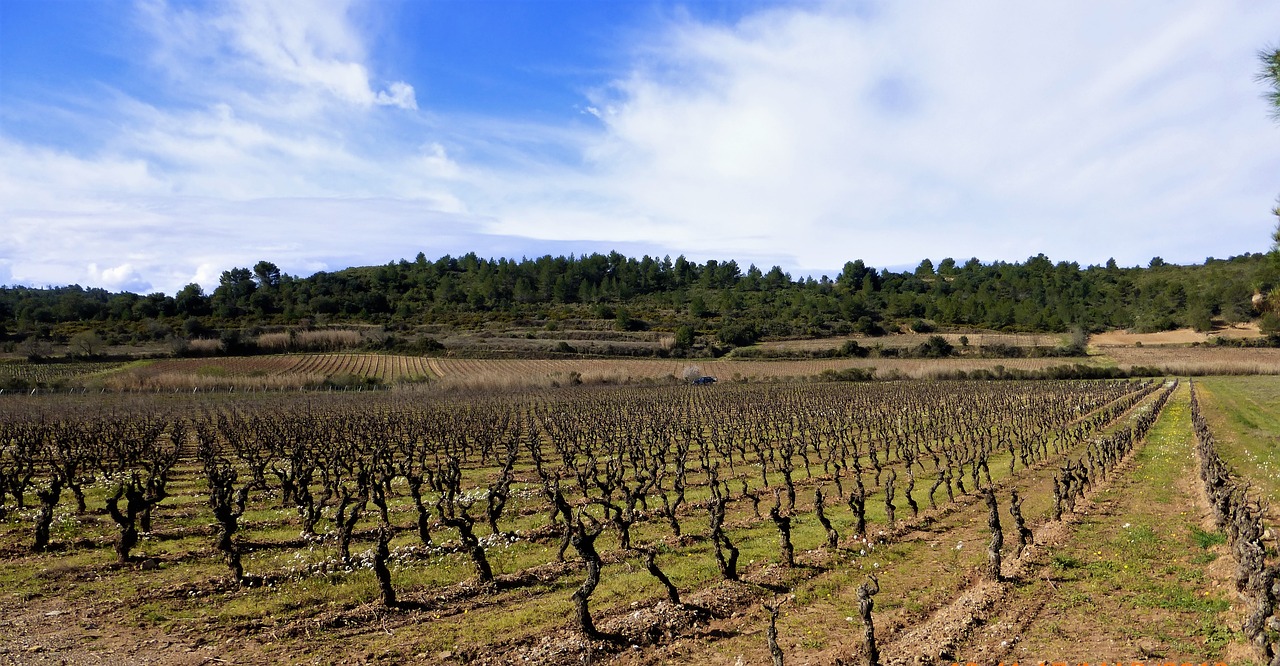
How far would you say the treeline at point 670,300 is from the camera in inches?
4134

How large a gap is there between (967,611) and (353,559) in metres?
11.1

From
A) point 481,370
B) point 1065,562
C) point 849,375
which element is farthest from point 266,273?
point 1065,562

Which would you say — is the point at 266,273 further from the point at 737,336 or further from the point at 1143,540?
the point at 1143,540

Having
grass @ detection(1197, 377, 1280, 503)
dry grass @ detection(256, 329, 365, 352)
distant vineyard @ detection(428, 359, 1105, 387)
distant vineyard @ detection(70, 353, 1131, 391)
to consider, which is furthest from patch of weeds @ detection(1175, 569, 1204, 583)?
dry grass @ detection(256, 329, 365, 352)

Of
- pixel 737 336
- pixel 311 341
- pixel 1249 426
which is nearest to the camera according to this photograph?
pixel 1249 426

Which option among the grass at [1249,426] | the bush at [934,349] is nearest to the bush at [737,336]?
the bush at [934,349]

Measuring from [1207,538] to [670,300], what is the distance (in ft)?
444

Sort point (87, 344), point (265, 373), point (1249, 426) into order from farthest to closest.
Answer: point (87, 344) < point (265, 373) < point (1249, 426)

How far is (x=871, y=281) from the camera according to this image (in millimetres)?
165750

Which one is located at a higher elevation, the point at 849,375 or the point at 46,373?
the point at 46,373

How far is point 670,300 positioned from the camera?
14712 cm

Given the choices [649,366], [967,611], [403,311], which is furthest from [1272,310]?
[403,311]

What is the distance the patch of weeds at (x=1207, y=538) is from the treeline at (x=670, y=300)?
271 feet

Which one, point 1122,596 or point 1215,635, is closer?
point 1215,635
